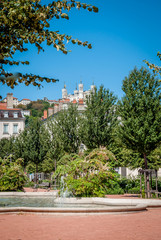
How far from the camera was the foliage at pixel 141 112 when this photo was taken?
1691cm

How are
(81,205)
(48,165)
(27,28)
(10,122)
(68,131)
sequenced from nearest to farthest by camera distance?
(27,28) < (81,205) < (68,131) < (48,165) < (10,122)

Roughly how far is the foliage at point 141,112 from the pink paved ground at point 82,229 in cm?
833

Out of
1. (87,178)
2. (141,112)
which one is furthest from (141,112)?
(87,178)

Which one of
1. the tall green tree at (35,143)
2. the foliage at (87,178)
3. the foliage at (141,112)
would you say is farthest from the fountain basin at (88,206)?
the tall green tree at (35,143)

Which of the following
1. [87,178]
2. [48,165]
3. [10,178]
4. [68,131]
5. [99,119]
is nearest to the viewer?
[87,178]

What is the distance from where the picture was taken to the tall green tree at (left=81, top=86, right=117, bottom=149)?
2358cm

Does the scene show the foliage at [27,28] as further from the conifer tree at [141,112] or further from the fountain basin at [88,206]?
the conifer tree at [141,112]

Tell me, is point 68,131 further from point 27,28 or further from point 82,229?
point 27,28

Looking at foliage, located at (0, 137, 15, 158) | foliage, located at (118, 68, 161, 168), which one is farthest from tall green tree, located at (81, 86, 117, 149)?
foliage, located at (0, 137, 15, 158)

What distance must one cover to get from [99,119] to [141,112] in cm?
664

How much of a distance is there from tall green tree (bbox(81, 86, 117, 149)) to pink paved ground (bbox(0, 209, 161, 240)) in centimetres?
1456

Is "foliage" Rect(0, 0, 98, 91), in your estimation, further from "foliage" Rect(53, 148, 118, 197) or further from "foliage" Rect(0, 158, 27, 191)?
"foliage" Rect(0, 158, 27, 191)

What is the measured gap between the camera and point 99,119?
23625 millimetres

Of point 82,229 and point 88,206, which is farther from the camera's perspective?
point 88,206
